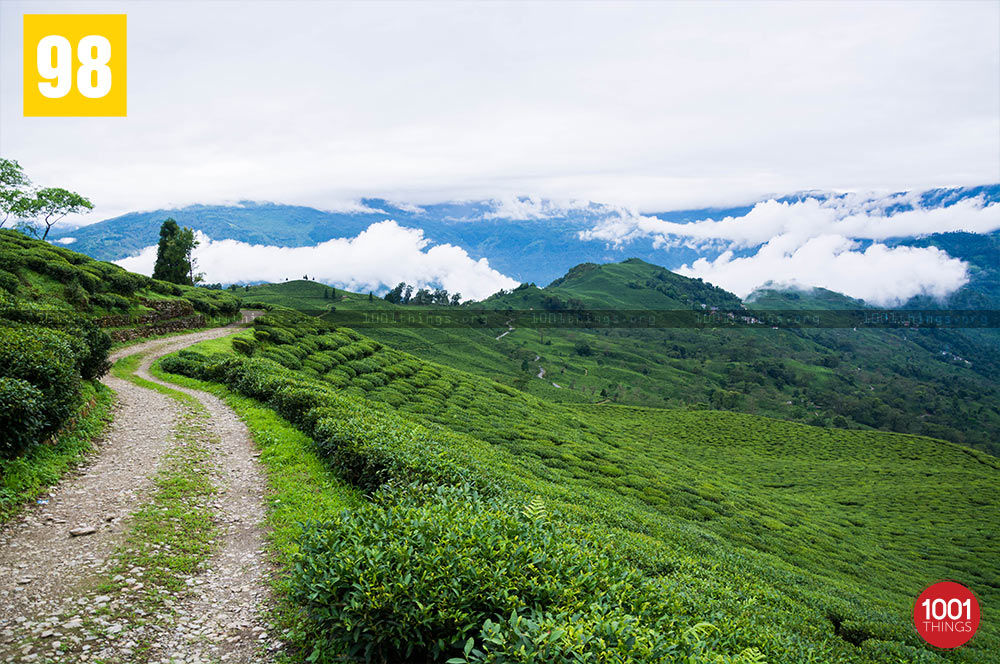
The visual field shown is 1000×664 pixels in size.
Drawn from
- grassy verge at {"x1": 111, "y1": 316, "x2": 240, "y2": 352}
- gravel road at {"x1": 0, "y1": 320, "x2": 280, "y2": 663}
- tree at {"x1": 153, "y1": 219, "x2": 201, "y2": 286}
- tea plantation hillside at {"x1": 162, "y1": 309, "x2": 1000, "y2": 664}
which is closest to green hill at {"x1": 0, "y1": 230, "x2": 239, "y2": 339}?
grassy verge at {"x1": 111, "y1": 316, "x2": 240, "y2": 352}

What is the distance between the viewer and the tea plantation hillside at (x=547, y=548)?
609 centimetres

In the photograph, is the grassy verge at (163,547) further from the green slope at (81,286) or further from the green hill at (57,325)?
the green slope at (81,286)

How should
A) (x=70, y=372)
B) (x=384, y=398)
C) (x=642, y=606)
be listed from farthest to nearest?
(x=384, y=398) < (x=70, y=372) < (x=642, y=606)

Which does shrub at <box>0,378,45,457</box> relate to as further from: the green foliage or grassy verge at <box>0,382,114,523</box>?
grassy verge at <box>0,382,114,523</box>

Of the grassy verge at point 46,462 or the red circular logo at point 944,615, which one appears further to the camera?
the red circular logo at point 944,615

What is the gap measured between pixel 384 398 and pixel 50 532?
2719 cm

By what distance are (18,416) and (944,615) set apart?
1012 inches

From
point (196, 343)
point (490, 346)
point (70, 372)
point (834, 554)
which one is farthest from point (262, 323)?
point (490, 346)

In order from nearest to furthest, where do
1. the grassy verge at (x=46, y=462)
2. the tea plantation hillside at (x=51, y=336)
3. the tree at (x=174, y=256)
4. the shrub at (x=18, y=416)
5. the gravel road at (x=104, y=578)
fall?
the gravel road at (x=104, y=578) → the grassy verge at (x=46, y=462) → the shrub at (x=18, y=416) → the tea plantation hillside at (x=51, y=336) → the tree at (x=174, y=256)

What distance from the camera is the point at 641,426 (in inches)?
3489

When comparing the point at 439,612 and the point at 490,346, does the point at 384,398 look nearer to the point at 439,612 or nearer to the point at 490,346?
the point at 439,612

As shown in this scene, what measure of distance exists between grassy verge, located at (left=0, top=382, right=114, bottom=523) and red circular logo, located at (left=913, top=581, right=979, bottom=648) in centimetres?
2129

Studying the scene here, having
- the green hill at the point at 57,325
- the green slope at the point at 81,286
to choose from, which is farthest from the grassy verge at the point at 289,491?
the green slope at the point at 81,286

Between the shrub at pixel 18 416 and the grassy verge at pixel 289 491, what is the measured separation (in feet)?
17.1
